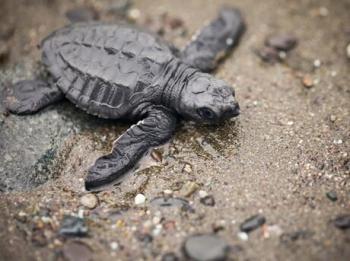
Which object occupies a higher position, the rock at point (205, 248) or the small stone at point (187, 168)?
the rock at point (205, 248)

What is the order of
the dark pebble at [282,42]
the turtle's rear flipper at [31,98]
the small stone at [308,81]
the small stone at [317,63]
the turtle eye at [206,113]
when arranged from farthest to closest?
the dark pebble at [282,42] → the small stone at [317,63] → the small stone at [308,81] → the turtle's rear flipper at [31,98] → the turtle eye at [206,113]

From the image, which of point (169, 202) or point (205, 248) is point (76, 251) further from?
point (205, 248)

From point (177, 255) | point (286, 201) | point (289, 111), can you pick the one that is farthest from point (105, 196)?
point (289, 111)

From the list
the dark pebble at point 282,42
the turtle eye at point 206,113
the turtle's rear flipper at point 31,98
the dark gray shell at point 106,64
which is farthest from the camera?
the dark pebble at point 282,42

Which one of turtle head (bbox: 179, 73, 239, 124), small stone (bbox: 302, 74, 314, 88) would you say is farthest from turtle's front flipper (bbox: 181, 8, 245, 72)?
small stone (bbox: 302, 74, 314, 88)

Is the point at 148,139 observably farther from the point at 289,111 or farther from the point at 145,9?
the point at 145,9

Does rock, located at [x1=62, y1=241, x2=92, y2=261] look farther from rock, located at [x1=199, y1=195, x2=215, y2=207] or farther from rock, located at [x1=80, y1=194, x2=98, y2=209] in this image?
rock, located at [x1=199, y1=195, x2=215, y2=207]

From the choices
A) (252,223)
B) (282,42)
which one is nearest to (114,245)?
(252,223)

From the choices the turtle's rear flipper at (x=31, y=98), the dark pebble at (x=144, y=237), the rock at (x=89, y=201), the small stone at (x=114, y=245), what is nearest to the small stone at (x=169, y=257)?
the dark pebble at (x=144, y=237)

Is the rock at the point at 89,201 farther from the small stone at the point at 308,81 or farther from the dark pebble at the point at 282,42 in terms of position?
the dark pebble at the point at 282,42
